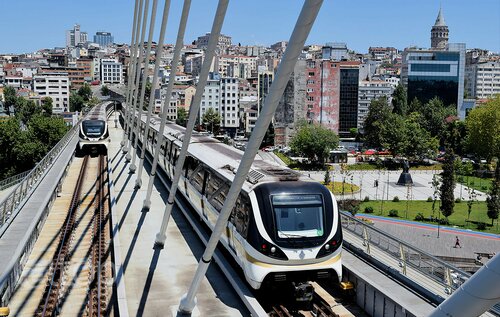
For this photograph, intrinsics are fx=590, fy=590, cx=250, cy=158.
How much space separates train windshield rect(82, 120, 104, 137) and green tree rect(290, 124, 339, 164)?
30368 mm

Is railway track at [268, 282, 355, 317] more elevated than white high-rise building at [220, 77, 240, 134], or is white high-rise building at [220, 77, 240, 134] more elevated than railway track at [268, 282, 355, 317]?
white high-rise building at [220, 77, 240, 134]

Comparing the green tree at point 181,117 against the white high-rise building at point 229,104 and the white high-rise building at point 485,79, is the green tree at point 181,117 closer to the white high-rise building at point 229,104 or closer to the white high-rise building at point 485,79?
the white high-rise building at point 229,104

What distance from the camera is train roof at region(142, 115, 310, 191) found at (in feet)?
32.6

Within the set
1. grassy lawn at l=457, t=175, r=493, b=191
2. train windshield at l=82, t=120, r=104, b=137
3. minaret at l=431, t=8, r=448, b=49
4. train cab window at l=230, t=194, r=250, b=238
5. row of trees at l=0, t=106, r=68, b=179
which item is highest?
minaret at l=431, t=8, r=448, b=49

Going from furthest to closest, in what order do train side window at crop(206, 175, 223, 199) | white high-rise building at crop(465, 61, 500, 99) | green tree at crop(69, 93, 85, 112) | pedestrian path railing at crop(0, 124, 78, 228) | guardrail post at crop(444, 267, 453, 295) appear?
1. white high-rise building at crop(465, 61, 500, 99)
2. green tree at crop(69, 93, 85, 112)
3. train side window at crop(206, 175, 223, 199)
4. pedestrian path railing at crop(0, 124, 78, 228)
5. guardrail post at crop(444, 267, 453, 295)

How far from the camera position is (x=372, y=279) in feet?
30.3

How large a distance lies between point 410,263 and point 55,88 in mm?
112209

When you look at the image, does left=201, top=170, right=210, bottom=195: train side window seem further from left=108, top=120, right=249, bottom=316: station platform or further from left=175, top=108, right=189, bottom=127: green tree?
left=175, top=108, right=189, bottom=127: green tree

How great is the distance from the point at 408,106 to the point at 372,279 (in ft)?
259

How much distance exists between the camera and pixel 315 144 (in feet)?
184

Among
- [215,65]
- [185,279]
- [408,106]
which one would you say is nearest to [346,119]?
[408,106]

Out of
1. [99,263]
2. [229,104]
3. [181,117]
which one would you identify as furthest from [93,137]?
[181,117]

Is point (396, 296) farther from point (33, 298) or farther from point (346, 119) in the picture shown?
point (346, 119)

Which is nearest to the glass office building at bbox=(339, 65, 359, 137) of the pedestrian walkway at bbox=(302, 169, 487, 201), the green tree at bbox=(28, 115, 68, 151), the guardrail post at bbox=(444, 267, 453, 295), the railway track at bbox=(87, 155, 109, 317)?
the pedestrian walkway at bbox=(302, 169, 487, 201)
